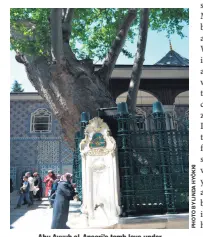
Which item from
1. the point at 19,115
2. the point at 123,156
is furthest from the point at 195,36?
the point at 19,115

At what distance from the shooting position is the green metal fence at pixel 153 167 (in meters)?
3.61

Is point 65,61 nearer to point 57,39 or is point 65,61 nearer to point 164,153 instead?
point 57,39

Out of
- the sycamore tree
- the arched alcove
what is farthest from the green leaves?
the arched alcove

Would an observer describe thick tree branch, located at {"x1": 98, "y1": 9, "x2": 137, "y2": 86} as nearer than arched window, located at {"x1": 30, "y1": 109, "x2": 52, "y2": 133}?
Yes

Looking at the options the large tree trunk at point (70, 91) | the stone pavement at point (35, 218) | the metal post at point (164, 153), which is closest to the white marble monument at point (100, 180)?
the stone pavement at point (35, 218)

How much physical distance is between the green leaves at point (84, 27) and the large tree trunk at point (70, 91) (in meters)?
0.54

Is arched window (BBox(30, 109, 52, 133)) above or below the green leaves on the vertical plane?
below

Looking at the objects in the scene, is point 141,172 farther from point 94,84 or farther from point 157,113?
point 94,84

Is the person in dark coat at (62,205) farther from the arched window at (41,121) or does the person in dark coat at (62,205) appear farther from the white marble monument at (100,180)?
the arched window at (41,121)

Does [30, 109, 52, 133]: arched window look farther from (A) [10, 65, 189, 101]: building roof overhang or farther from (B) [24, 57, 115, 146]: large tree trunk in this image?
(B) [24, 57, 115, 146]: large tree trunk

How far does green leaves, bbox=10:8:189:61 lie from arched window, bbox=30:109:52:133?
5.86 m

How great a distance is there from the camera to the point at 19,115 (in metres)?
12.4

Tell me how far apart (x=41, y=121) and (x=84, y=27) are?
653 centimetres

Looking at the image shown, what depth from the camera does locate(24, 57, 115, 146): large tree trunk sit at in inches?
191
